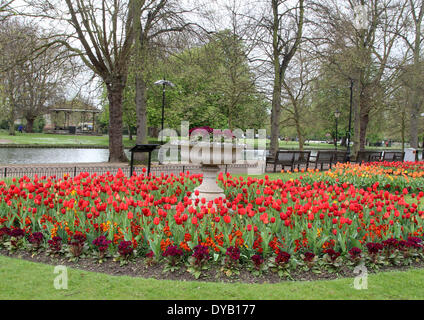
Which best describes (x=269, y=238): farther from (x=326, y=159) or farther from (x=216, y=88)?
(x=216, y=88)

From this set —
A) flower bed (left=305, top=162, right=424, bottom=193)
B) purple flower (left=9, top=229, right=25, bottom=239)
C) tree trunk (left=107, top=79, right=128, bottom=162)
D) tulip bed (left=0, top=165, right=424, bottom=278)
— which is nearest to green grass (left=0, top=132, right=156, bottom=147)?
tree trunk (left=107, top=79, right=128, bottom=162)

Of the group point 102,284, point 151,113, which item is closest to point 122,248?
point 102,284

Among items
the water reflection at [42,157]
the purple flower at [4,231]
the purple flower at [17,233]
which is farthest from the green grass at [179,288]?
the water reflection at [42,157]

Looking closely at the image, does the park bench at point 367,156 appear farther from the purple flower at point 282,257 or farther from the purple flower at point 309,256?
the purple flower at point 282,257

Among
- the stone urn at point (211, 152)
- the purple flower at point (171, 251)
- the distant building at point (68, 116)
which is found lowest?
the purple flower at point (171, 251)

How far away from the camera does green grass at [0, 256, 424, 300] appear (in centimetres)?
409

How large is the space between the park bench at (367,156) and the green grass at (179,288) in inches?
642

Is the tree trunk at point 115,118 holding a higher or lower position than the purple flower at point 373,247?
higher

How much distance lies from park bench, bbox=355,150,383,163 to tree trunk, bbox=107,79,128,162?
11.9 metres

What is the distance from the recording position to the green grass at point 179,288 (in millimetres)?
4086
